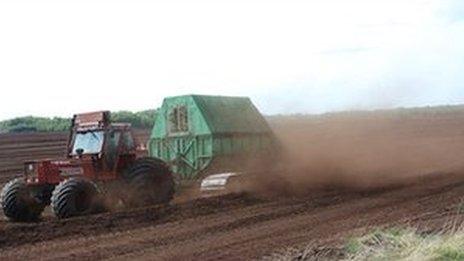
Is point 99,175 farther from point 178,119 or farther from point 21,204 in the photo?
point 178,119

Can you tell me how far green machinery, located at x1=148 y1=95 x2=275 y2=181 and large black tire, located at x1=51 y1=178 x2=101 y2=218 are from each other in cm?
581

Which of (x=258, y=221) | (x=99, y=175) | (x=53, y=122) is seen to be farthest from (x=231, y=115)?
(x=53, y=122)

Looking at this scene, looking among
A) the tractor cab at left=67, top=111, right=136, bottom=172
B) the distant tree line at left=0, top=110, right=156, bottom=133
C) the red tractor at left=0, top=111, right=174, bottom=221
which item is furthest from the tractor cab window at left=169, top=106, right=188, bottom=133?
the distant tree line at left=0, top=110, right=156, bottom=133

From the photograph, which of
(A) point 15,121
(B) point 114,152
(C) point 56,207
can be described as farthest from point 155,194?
(A) point 15,121

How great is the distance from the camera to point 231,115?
24.3 meters

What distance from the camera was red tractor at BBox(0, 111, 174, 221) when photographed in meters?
18.6

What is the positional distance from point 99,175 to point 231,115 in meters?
6.22

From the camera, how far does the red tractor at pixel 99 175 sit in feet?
60.9

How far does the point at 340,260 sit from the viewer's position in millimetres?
10492

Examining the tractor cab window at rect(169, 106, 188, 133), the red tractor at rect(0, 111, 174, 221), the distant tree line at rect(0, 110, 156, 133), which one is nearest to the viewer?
the red tractor at rect(0, 111, 174, 221)

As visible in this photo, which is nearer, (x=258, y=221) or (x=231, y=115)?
(x=258, y=221)

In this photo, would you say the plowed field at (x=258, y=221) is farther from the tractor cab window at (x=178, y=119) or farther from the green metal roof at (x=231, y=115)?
the tractor cab window at (x=178, y=119)

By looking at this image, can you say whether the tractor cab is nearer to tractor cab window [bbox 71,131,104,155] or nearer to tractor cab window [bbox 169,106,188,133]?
tractor cab window [bbox 71,131,104,155]

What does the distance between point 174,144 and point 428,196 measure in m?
8.07
